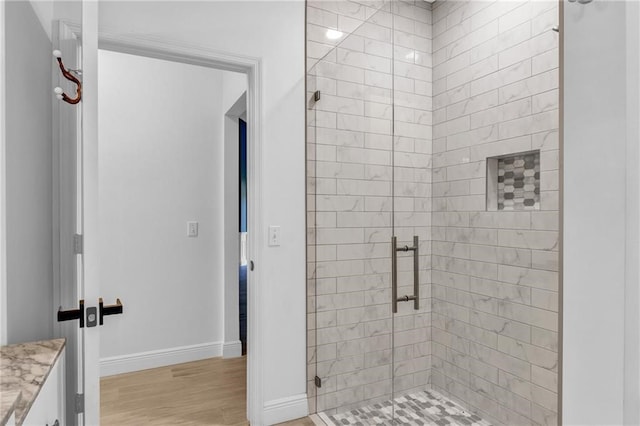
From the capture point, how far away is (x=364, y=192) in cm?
184

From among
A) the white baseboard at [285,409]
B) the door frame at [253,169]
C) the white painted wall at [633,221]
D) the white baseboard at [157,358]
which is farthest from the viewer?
the white baseboard at [157,358]

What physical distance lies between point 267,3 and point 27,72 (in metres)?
1.20

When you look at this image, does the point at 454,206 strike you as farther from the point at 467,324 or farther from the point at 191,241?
the point at 191,241

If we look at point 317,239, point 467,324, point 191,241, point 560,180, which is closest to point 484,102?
point 560,180

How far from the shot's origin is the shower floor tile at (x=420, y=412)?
1.67m

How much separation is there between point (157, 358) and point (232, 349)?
0.56m

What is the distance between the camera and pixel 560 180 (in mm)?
1007

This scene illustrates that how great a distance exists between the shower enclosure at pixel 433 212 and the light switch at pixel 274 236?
0.18 m

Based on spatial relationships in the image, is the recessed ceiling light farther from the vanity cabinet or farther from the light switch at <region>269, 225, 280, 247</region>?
the vanity cabinet

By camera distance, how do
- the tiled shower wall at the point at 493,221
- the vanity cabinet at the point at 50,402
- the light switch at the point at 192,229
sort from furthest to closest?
the light switch at the point at 192,229 < the tiled shower wall at the point at 493,221 < the vanity cabinet at the point at 50,402

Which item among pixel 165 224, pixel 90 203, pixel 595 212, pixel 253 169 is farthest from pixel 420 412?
pixel 165 224

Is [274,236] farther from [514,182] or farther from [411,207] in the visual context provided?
[514,182]

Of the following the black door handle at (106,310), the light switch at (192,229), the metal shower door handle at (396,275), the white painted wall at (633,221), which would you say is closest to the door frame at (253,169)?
the metal shower door handle at (396,275)

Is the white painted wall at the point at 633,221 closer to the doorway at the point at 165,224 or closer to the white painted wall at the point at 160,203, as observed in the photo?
the doorway at the point at 165,224
